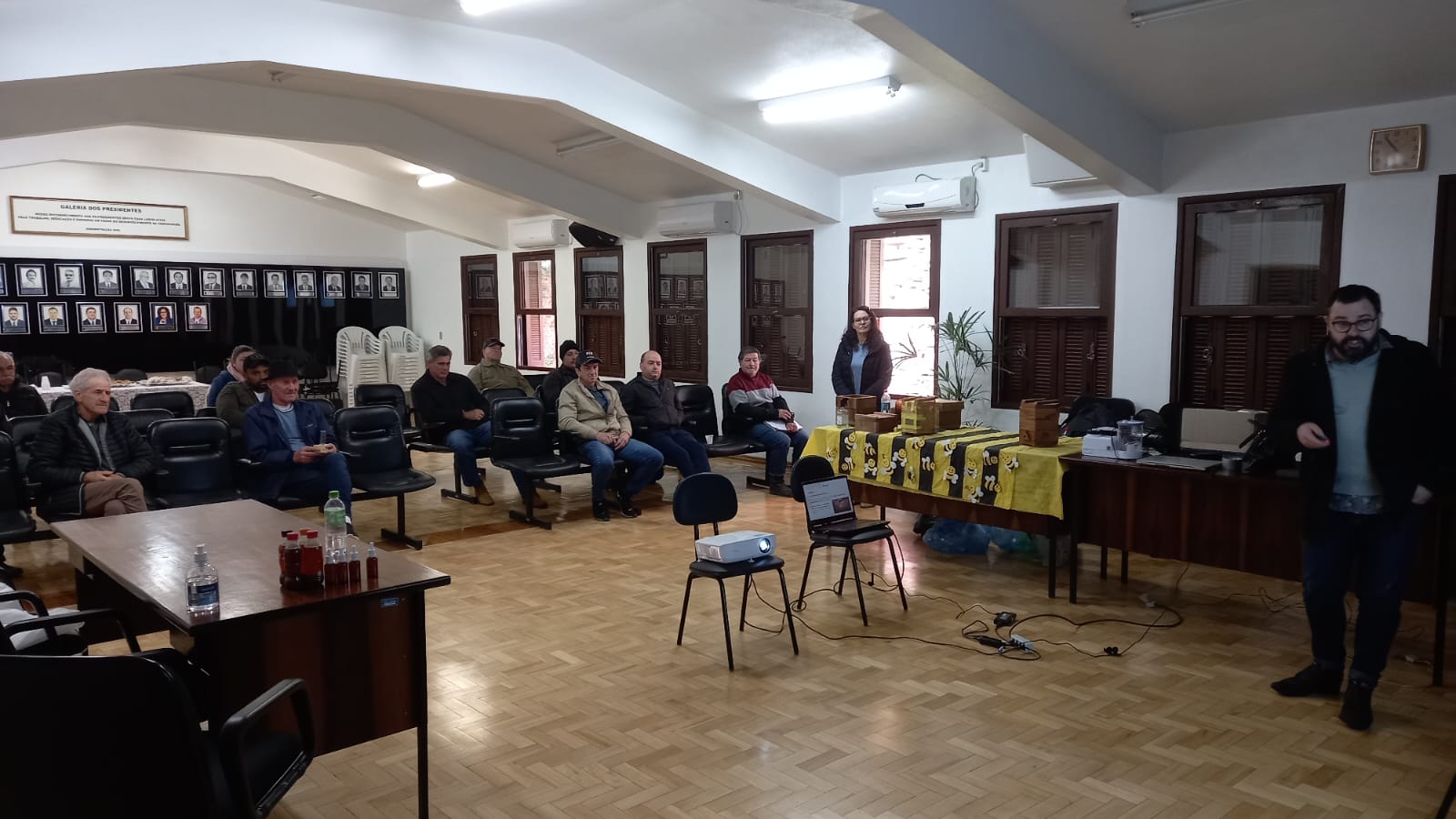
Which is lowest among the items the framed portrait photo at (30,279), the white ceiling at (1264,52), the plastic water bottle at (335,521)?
the plastic water bottle at (335,521)

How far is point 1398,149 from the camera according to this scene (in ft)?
18.4

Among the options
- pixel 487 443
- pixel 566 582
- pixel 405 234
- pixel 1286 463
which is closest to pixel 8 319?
pixel 405 234

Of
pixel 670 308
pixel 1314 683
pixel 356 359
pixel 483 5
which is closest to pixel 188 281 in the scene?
pixel 356 359

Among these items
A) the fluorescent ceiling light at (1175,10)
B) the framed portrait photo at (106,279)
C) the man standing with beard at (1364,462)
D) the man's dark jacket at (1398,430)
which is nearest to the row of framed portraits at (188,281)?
the framed portrait photo at (106,279)

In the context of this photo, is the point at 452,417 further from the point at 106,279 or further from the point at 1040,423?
the point at 106,279

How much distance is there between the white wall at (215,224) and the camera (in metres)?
11.1

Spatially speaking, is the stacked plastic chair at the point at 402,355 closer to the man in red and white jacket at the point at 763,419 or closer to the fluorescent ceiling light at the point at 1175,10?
the man in red and white jacket at the point at 763,419

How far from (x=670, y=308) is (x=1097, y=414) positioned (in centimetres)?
509

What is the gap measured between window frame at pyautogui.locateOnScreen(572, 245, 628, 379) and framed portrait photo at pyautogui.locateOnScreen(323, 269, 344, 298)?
12.6 feet

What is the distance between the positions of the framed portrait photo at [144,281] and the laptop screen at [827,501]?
33.4 ft

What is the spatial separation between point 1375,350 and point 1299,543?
1.08 metres

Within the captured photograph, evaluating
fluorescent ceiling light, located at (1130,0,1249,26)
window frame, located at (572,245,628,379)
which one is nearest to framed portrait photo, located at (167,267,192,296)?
window frame, located at (572,245,628,379)

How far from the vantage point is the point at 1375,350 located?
3.61 m

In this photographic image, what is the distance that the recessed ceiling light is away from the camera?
10531mm
